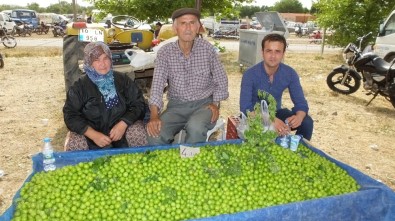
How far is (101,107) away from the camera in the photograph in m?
3.51

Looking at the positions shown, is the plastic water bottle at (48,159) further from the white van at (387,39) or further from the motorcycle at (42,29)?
the motorcycle at (42,29)

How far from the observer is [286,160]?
281cm

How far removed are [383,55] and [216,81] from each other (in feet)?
29.6

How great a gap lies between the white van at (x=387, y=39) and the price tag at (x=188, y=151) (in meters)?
9.84

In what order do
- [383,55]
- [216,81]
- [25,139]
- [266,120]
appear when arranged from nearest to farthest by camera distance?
[266,120]
[216,81]
[25,139]
[383,55]

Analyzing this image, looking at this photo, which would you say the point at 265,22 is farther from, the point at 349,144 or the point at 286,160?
the point at 286,160

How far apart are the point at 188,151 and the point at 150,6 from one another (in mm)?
10564

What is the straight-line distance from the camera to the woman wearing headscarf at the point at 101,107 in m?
3.38

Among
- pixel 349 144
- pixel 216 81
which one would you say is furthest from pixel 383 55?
pixel 216 81

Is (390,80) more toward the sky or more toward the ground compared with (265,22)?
more toward the ground


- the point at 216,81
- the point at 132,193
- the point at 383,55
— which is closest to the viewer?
the point at 132,193

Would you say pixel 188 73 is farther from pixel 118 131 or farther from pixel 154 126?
pixel 118 131

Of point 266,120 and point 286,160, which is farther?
point 266,120

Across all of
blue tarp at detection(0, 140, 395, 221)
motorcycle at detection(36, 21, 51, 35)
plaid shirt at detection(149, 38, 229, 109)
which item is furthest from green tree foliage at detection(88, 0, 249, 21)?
motorcycle at detection(36, 21, 51, 35)
